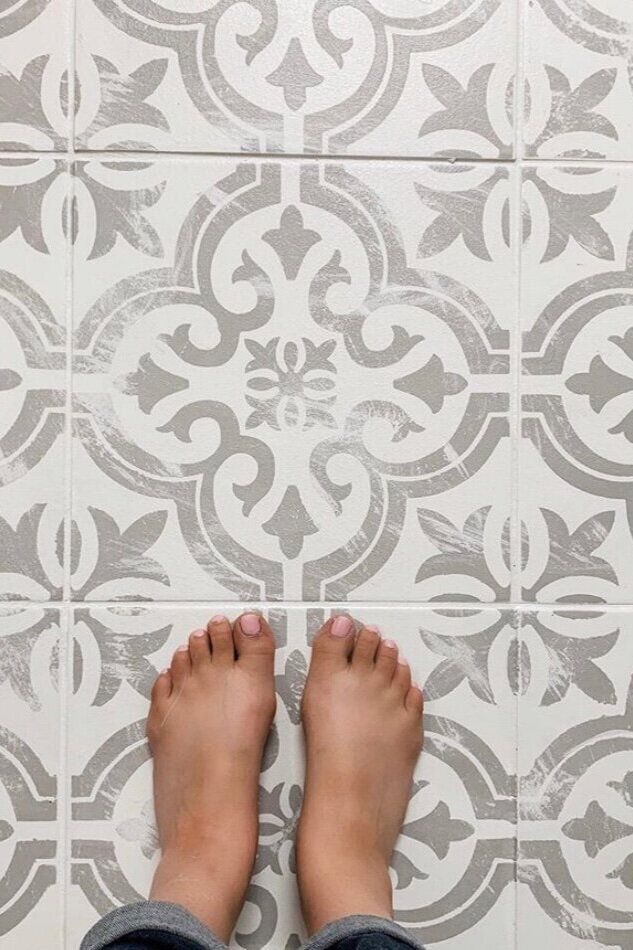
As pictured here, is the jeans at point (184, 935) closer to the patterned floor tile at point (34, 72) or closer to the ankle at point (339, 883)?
the ankle at point (339, 883)

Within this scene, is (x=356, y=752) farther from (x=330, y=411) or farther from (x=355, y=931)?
(x=330, y=411)

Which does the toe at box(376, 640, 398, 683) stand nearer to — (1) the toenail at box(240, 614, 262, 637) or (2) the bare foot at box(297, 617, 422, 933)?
(2) the bare foot at box(297, 617, 422, 933)

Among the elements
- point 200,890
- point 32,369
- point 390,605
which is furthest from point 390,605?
point 32,369

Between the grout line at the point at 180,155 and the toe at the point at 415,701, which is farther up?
the grout line at the point at 180,155

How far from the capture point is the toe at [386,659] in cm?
98

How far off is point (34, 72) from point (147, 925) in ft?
2.72

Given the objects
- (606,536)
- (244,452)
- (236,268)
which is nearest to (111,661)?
(244,452)

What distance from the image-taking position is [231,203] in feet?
3.20

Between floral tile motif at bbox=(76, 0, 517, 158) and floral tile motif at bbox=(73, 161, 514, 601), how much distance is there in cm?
3

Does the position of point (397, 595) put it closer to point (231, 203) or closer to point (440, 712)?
point (440, 712)

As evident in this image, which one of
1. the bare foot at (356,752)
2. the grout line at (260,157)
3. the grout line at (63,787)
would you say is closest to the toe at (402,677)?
the bare foot at (356,752)

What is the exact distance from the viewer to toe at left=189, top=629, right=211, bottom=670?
3.20ft

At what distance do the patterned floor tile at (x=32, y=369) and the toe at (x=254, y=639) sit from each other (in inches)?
7.5

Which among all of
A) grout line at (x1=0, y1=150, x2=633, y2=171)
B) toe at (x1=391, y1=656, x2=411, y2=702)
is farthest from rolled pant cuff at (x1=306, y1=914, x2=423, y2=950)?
grout line at (x1=0, y1=150, x2=633, y2=171)
